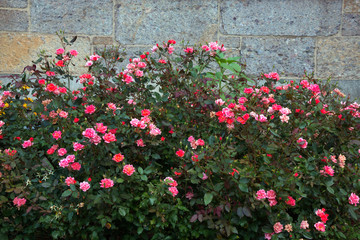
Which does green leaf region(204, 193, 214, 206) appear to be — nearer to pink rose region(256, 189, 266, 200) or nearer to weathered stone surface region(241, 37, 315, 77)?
pink rose region(256, 189, 266, 200)

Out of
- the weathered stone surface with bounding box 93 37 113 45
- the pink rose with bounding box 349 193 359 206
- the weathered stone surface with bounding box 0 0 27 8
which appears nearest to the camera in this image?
the pink rose with bounding box 349 193 359 206

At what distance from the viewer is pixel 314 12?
3555mm

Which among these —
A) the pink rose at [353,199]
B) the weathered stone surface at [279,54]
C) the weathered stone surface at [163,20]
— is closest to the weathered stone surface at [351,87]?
the weathered stone surface at [279,54]

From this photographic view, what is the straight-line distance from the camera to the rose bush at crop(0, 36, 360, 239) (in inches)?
66.8

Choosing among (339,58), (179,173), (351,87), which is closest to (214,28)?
(339,58)

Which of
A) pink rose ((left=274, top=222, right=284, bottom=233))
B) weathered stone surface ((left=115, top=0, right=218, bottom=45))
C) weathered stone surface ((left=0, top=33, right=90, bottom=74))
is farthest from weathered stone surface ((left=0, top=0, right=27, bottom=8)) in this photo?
pink rose ((left=274, top=222, right=284, bottom=233))

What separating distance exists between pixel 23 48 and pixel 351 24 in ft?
10.7

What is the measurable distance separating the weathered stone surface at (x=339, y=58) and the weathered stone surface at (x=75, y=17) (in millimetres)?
2162

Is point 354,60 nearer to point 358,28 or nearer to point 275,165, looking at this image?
point 358,28

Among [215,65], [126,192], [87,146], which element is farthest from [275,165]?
[215,65]

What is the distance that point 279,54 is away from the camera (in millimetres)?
3609

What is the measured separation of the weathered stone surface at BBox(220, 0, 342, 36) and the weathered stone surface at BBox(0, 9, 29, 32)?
76.8 inches

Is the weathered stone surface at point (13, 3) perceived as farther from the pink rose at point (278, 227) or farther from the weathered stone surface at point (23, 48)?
the pink rose at point (278, 227)

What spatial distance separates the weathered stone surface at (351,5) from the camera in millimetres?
3516
